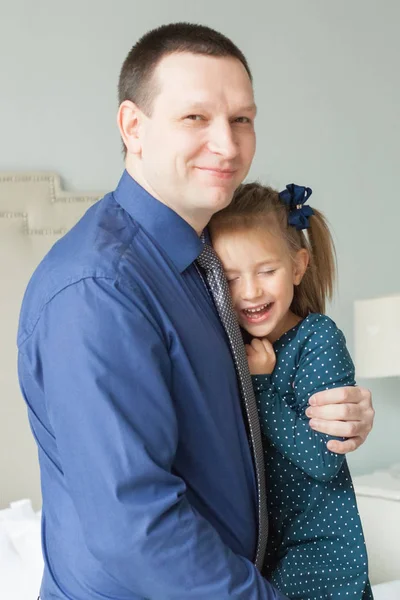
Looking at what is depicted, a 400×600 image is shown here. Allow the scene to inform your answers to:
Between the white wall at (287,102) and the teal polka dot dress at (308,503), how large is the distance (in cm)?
170

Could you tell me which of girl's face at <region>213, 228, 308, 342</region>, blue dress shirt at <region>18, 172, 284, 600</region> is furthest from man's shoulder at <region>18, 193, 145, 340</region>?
girl's face at <region>213, 228, 308, 342</region>

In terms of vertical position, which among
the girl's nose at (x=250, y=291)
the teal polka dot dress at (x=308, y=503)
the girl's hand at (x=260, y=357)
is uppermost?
the girl's nose at (x=250, y=291)

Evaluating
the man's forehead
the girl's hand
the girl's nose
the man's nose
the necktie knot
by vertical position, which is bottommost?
the girl's hand

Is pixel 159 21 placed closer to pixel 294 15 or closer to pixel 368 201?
pixel 294 15

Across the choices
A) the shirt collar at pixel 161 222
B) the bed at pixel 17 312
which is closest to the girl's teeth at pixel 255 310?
the shirt collar at pixel 161 222

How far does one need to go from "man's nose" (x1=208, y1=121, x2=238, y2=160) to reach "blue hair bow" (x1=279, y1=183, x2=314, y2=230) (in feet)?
1.18

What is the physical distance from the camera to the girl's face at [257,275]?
138 cm

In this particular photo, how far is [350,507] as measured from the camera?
1.35 meters

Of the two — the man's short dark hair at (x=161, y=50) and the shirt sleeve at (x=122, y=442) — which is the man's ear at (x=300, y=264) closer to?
the man's short dark hair at (x=161, y=50)

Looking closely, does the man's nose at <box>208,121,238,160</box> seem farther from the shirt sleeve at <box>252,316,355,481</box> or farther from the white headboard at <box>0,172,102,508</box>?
the white headboard at <box>0,172,102,508</box>

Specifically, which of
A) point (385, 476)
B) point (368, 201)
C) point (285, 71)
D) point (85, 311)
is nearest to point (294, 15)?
point (285, 71)

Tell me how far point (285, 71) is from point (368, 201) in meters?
0.62

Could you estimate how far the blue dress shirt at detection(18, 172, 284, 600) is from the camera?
3.16 feet

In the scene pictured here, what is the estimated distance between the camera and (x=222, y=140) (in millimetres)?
1136
